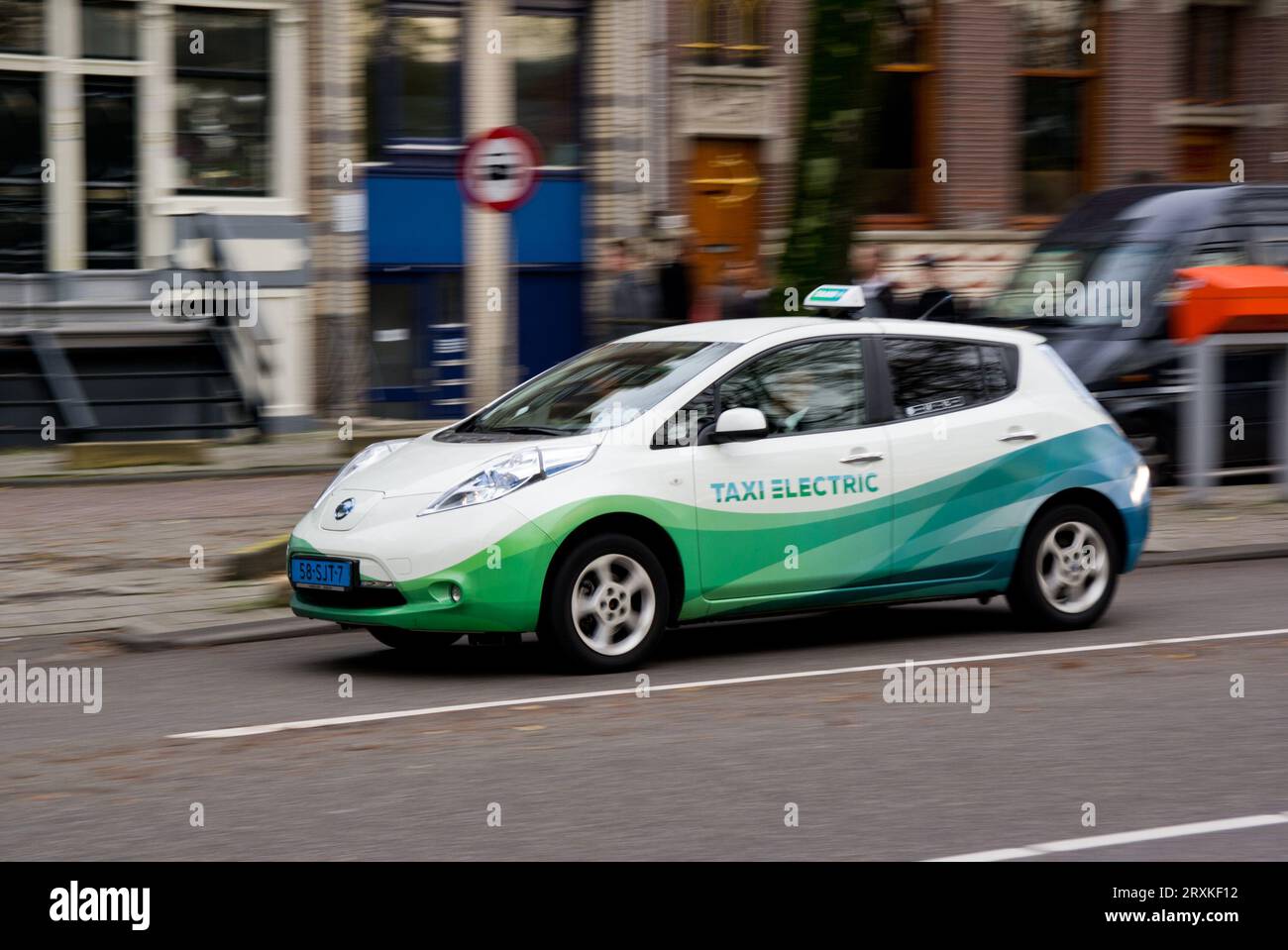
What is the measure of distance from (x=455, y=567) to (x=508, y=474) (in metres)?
0.48

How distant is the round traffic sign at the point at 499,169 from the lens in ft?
45.1

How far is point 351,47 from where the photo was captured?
2239 centimetres

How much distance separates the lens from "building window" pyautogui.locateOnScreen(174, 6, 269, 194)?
21531mm

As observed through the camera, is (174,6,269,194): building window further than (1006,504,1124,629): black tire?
Yes

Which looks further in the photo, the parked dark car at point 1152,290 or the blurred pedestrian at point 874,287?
the blurred pedestrian at point 874,287

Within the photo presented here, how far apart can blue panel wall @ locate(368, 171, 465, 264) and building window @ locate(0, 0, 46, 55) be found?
12.7 feet

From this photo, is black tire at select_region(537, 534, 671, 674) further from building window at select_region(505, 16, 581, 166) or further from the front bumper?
building window at select_region(505, 16, 581, 166)

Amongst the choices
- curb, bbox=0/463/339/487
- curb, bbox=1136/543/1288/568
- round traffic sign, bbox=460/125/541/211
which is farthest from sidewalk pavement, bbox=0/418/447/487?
curb, bbox=1136/543/1288/568

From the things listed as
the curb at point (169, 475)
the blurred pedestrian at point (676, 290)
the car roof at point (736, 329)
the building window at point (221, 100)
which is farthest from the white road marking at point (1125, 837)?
the building window at point (221, 100)

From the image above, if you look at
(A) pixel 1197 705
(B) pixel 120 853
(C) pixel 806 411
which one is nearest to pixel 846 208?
(C) pixel 806 411

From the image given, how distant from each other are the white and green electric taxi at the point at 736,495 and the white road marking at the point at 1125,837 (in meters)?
3.25

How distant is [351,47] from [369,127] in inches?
35.9

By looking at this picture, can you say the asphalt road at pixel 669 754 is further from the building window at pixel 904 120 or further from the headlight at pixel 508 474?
the building window at pixel 904 120

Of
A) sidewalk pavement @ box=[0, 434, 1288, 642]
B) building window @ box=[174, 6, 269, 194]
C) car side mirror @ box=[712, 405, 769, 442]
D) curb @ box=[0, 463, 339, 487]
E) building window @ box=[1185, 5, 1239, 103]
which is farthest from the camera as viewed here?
building window @ box=[1185, 5, 1239, 103]
